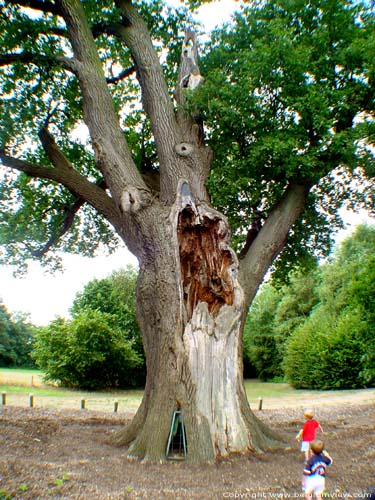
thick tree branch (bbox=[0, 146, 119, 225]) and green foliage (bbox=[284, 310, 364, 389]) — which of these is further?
green foliage (bbox=[284, 310, 364, 389])

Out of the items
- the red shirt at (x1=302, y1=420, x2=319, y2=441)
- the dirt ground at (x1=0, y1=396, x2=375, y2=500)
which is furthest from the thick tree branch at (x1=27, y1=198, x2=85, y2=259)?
the red shirt at (x1=302, y1=420, x2=319, y2=441)

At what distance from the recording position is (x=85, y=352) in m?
19.7

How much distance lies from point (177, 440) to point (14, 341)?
42977 mm

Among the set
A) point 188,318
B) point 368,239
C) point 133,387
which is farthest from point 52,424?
point 368,239

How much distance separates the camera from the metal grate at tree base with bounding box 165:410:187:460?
6.28m

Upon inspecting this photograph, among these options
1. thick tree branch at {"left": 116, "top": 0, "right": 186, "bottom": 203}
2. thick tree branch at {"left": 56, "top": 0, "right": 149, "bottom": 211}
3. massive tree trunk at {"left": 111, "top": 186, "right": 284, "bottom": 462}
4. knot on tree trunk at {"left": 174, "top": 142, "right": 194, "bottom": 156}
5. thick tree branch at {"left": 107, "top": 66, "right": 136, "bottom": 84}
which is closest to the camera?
massive tree trunk at {"left": 111, "top": 186, "right": 284, "bottom": 462}

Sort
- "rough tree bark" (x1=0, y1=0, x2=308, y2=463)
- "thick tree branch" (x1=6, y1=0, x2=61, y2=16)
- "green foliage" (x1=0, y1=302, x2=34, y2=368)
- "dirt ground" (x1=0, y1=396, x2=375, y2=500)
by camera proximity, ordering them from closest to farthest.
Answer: "dirt ground" (x1=0, y1=396, x2=375, y2=500), "rough tree bark" (x1=0, y1=0, x2=308, y2=463), "thick tree branch" (x1=6, y1=0, x2=61, y2=16), "green foliage" (x1=0, y1=302, x2=34, y2=368)

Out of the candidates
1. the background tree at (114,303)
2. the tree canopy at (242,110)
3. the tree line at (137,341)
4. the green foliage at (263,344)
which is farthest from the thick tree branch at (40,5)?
the green foliage at (263,344)

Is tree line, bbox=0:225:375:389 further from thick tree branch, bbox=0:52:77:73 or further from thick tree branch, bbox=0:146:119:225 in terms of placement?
thick tree branch, bbox=0:52:77:73

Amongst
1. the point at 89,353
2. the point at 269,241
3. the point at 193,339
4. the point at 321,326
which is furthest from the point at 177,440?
the point at 321,326

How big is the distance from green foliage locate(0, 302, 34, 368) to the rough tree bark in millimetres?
38622

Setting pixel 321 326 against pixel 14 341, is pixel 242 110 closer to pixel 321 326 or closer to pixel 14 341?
pixel 321 326

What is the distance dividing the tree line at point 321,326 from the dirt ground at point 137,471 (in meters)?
4.34

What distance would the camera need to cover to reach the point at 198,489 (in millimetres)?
4969
